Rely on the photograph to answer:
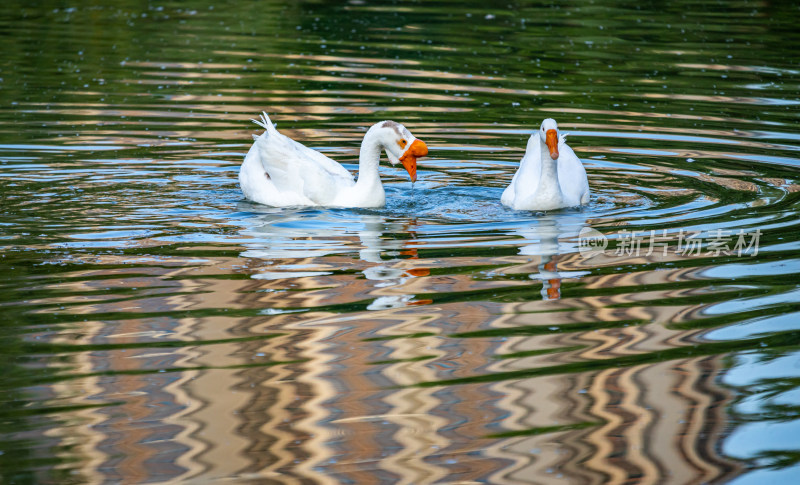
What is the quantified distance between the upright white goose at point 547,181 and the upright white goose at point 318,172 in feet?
3.39

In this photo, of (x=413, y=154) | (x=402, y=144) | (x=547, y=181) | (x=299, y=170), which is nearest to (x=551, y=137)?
(x=547, y=181)

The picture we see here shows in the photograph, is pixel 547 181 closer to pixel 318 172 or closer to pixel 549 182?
pixel 549 182

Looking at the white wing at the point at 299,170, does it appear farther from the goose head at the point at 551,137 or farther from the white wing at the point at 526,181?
the goose head at the point at 551,137

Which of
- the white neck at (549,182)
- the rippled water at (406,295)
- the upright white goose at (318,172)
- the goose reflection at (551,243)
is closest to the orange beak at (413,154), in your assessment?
the upright white goose at (318,172)

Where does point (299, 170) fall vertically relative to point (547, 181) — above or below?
above

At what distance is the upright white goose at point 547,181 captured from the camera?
1045 cm

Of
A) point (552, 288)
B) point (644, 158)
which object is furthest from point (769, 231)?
point (644, 158)

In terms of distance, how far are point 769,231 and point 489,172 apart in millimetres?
3847

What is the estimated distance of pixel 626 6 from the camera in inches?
1077

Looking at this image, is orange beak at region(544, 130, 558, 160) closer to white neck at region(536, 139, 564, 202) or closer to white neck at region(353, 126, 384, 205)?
white neck at region(536, 139, 564, 202)

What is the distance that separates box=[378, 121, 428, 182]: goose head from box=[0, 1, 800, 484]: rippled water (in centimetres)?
48

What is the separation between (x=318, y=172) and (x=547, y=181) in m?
2.32

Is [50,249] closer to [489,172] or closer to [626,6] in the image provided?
[489,172]

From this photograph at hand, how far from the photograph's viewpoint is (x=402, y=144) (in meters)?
10.6
